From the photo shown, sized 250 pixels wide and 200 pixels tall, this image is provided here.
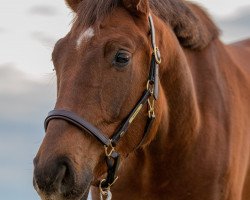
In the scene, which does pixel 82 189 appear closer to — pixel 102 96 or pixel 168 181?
pixel 102 96

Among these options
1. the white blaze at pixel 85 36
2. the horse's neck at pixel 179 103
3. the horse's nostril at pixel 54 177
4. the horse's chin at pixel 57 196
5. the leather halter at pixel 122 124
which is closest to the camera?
the horse's nostril at pixel 54 177

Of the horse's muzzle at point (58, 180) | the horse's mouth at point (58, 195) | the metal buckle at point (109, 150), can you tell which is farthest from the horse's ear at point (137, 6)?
the horse's mouth at point (58, 195)

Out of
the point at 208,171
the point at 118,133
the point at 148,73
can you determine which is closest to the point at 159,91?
the point at 148,73

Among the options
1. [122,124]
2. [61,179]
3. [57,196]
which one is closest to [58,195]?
[57,196]

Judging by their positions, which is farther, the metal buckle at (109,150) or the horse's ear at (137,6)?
the horse's ear at (137,6)

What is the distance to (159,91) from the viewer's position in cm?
601

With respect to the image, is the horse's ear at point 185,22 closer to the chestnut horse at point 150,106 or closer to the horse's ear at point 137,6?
the chestnut horse at point 150,106

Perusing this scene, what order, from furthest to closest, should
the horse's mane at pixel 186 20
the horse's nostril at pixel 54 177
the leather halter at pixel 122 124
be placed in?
the horse's mane at pixel 186 20, the leather halter at pixel 122 124, the horse's nostril at pixel 54 177

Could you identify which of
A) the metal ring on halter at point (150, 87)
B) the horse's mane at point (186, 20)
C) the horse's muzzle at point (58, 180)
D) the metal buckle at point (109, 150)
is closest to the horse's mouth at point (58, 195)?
the horse's muzzle at point (58, 180)

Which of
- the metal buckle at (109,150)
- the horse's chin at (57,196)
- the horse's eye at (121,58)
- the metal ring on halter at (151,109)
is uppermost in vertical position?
the horse's eye at (121,58)

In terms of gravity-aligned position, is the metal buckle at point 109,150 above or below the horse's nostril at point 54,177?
above

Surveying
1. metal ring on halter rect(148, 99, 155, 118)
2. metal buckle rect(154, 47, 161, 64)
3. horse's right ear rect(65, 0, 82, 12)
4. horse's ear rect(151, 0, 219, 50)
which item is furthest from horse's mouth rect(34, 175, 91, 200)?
horse's ear rect(151, 0, 219, 50)

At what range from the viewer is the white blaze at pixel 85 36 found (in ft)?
17.8

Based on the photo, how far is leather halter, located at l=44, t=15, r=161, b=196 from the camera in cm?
514
